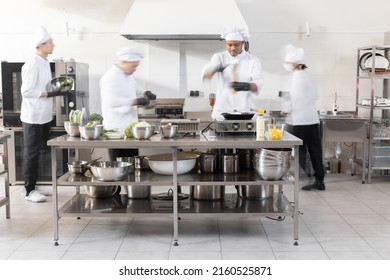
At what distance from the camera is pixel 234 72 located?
501 centimetres

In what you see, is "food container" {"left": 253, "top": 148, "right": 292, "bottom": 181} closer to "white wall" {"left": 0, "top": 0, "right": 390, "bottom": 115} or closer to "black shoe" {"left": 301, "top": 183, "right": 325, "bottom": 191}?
"black shoe" {"left": 301, "top": 183, "right": 325, "bottom": 191}

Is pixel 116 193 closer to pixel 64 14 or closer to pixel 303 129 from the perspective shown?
pixel 303 129

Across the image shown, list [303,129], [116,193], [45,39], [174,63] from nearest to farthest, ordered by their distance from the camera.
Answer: [116,193], [45,39], [303,129], [174,63]

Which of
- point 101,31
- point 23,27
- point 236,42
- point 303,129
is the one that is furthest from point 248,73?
point 23,27

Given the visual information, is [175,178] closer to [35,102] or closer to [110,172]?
[110,172]

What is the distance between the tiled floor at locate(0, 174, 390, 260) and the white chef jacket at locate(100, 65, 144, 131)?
0.95 meters

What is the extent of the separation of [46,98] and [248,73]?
207 cm

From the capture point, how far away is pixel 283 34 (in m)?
6.81

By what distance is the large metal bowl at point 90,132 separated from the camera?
3.97 meters

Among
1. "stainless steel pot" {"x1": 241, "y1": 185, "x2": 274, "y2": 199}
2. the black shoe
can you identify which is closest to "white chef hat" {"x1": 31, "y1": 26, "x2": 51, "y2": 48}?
"stainless steel pot" {"x1": 241, "y1": 185, "x2": 274, "y2": 199}

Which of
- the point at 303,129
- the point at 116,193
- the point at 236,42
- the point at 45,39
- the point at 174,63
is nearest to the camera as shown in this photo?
the point at 116,193

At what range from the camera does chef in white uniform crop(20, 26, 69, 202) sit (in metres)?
5.27

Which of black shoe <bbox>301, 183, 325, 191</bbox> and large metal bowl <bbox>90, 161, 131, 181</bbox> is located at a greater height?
large metal bowl <bbox>90, 161, 131, 181</bbox>

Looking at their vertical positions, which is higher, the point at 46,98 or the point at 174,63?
the point at 174,63
